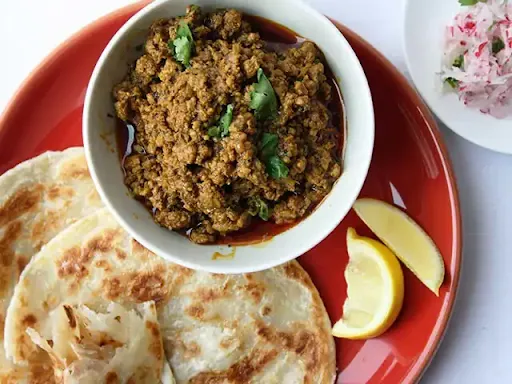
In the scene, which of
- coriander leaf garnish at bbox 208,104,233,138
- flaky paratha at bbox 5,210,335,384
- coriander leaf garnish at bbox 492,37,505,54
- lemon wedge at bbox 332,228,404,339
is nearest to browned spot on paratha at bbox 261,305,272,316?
flaky paratha at bbox 5,210,335,384

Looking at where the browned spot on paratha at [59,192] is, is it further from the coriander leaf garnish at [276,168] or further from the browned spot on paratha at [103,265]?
the coriander leaf garnish at [276,168]

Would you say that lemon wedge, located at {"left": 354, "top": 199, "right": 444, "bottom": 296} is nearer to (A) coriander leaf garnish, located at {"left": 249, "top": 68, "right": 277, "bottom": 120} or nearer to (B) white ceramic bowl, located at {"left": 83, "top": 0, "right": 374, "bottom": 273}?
(B) white ceramic bowl, located at {"left": 83, "top": 0, "right": 374, "bottom": 273}

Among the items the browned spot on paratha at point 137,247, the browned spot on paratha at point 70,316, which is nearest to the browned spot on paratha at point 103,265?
the browned spot on paratha at point 137,247

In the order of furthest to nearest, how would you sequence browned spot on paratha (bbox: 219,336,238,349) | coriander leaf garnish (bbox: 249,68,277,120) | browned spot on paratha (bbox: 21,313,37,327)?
browned spot on paratha (bbox: 219,336,238,349)
browned spot on paratha (bbox: 21,313,37,327)
coriander leaf garnish (bbox: 249,68,277,120)

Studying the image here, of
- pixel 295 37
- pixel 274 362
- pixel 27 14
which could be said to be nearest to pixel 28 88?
pixel 27 14

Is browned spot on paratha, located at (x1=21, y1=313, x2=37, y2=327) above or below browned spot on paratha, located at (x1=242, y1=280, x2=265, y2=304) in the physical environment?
above

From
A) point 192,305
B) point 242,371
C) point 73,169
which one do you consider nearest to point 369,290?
point 242,371
